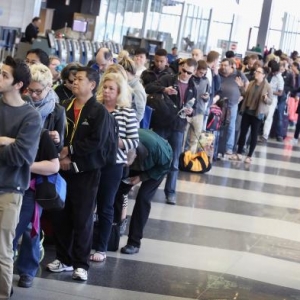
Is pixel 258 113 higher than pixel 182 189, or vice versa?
pixel 258 113

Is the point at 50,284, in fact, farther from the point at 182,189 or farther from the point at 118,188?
the point at 182,189

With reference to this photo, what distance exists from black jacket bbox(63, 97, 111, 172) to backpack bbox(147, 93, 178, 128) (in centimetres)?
353

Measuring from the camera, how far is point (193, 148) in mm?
14289

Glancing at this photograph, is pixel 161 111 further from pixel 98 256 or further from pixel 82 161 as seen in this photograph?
pixel 82 161

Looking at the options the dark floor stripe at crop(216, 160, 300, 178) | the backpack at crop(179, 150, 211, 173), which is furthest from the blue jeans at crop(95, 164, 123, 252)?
the dark floor stripe at crop(216, 160, 300, 178)

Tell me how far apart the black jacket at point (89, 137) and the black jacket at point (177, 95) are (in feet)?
12.2

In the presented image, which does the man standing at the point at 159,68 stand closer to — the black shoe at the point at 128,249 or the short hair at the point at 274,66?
the black shoe at the point at 128,249

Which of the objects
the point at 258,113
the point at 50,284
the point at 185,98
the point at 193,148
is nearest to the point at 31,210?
the point at 50,284

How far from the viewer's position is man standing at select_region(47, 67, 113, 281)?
7113 mm

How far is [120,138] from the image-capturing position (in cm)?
785

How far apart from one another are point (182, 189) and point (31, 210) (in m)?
6.23

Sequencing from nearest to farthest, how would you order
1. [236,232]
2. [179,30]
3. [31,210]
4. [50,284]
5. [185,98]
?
[31,210]
[50,284]
[236,232]
[185,98]
[179,30]

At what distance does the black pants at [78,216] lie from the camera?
284 inches

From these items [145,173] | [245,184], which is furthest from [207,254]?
[245,184]
